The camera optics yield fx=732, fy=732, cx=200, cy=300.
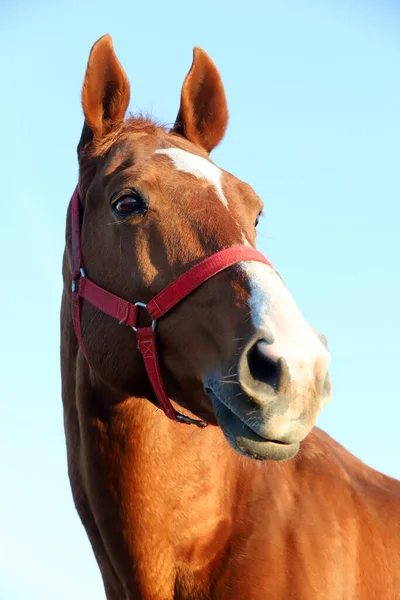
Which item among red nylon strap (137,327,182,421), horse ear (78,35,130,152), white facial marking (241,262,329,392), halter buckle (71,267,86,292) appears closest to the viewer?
white facial marking (241,262,329,392)

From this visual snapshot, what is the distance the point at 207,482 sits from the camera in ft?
15.0

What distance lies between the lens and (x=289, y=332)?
3.40 meters

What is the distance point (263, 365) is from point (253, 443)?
0.39m

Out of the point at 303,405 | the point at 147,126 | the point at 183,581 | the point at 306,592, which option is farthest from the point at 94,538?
the point at 147,126

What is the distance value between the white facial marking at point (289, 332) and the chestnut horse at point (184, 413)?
0.02m

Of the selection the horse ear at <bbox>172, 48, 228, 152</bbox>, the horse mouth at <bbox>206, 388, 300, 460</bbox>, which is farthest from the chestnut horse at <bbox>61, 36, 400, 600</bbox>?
the horse ear at <bbox>172, 48, 228, 152</bbox>

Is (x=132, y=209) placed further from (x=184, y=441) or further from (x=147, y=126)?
(x=184, y=441)

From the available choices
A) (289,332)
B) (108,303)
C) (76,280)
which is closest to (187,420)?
(108,303)

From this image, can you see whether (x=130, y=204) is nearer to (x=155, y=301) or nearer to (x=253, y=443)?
(x=155, y=301)

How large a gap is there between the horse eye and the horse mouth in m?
1.36

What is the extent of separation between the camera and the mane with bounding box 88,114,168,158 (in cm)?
505

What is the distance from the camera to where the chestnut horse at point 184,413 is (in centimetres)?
396

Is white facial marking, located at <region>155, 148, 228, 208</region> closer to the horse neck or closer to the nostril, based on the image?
the nostril

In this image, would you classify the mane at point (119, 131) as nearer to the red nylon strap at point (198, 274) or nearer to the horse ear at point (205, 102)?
the horse ear at point (205, 102)
